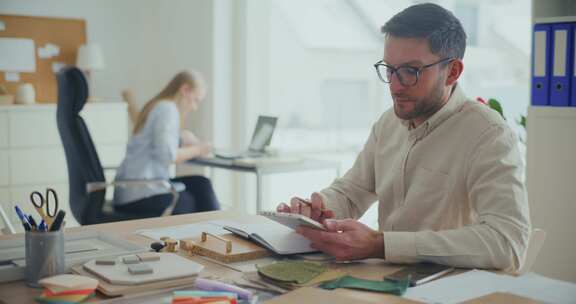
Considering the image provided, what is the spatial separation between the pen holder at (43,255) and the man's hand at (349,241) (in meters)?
0.56

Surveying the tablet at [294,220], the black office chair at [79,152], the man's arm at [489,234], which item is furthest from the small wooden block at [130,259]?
the black office chair at [79,152]

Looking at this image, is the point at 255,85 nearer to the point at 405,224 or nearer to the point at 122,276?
the point at 405,224

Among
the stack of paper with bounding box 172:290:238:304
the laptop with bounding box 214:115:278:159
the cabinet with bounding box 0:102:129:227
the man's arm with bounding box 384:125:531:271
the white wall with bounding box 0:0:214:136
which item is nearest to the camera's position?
the stack of paper with bounding box 172:290:238:304

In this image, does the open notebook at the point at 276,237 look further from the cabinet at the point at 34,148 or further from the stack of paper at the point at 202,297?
the cabinet at the point at 34,148

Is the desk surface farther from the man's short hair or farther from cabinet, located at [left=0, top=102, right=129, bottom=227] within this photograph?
the man's short hair

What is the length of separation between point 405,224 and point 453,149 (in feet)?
0.80

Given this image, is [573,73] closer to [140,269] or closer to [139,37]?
[140,269]

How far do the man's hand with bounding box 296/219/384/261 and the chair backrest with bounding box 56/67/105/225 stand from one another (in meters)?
1.85

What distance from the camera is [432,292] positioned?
1.36 meters

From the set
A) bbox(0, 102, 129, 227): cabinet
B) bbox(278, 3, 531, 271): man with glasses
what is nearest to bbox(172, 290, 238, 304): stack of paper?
bbox(278, 3, 531, 271): man with glasses

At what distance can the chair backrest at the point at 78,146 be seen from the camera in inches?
123

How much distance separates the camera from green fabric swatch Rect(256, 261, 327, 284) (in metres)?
1.40

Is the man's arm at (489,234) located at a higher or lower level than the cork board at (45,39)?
lower

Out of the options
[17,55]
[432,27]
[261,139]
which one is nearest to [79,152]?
[261,139]
